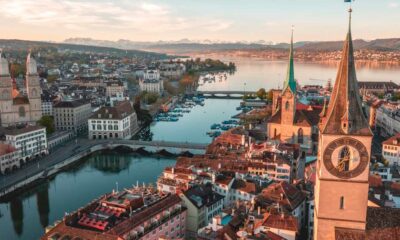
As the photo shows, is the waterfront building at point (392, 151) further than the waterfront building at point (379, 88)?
No

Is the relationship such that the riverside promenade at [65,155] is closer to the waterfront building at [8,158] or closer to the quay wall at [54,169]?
the quay wall at [54,169]

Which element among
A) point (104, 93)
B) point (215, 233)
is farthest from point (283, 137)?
point (104, 93)

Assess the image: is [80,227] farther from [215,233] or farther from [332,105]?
[332,105]

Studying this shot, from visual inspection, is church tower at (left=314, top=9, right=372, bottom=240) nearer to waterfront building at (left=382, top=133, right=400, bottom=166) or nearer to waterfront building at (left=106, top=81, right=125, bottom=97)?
waterfront building at (left=382, top=133, right=400, bottom=166)

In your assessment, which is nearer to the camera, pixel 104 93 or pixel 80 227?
Answer: pixel 80 227

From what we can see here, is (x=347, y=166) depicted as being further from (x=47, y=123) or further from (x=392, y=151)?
(x=47, y=123)

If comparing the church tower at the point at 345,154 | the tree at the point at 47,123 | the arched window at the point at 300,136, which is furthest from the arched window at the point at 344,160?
the tree at the point at 47,123

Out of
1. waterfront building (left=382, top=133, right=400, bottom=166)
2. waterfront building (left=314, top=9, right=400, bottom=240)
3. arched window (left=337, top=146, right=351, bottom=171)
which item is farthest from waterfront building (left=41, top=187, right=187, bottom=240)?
waterfront building (left=382, top=133, right=400, bottom=166)
